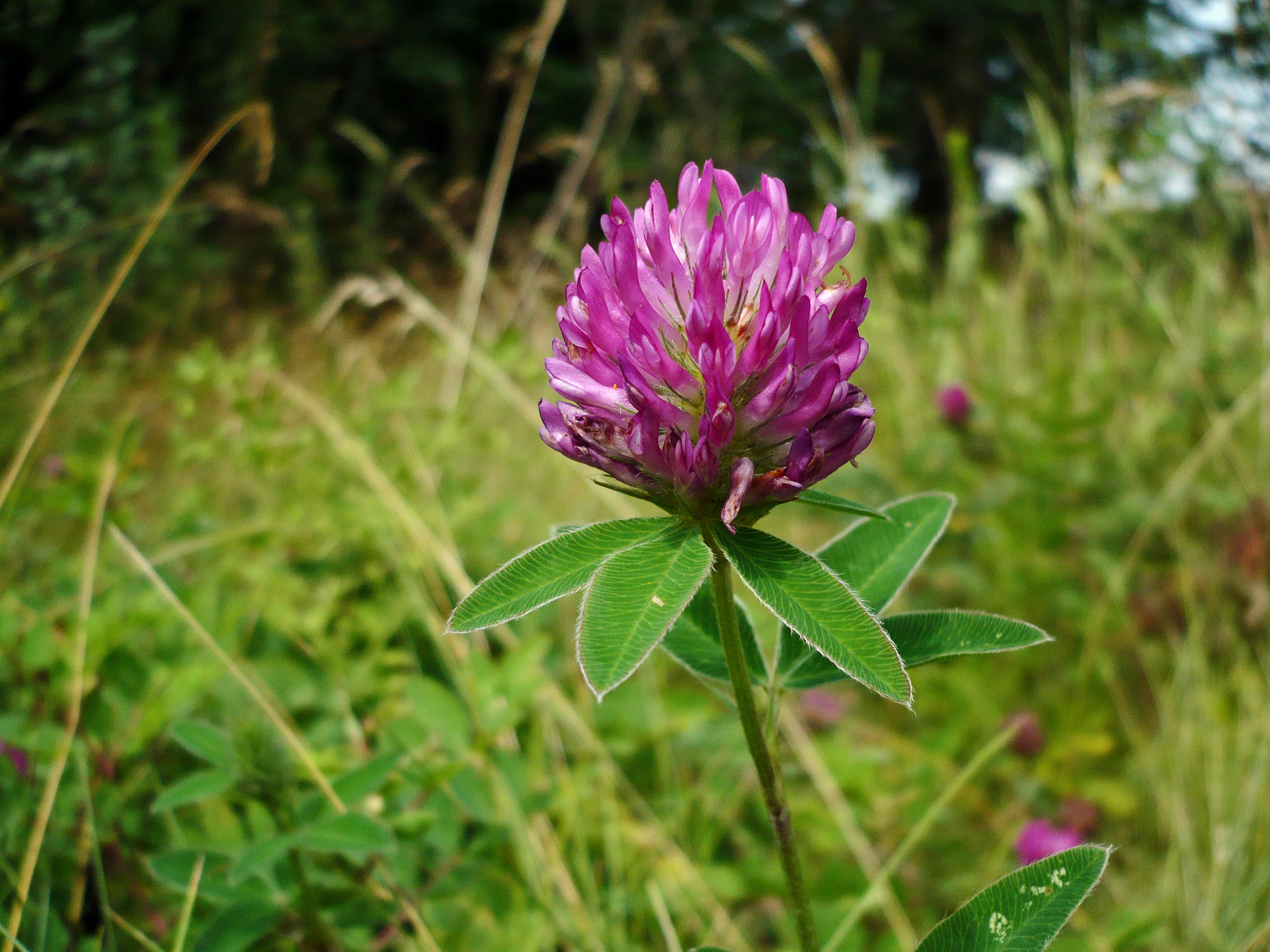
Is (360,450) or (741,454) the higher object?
(741,454)

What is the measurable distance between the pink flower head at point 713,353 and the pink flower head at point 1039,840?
1187 mm

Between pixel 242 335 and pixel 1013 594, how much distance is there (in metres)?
4.69

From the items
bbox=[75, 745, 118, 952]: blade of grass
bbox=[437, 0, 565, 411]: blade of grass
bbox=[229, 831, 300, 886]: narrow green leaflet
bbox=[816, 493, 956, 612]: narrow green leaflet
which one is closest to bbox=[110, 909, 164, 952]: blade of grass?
bbox=[75, 745, 118, 952]: blade of grass

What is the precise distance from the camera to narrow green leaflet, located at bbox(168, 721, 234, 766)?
1006 mm

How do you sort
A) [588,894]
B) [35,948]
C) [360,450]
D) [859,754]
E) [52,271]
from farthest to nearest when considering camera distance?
[52,271]
[360,450]
[859,754]
[588,894]
[35,948]

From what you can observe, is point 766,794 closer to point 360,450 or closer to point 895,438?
point 360,450

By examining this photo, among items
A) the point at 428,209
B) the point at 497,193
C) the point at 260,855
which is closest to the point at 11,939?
the point at 260,855

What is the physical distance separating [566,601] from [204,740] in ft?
3.69

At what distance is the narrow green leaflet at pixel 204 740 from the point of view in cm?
101

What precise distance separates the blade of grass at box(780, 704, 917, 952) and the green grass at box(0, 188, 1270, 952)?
2cm

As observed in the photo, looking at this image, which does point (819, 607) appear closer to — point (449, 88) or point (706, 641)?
point (706, 641)

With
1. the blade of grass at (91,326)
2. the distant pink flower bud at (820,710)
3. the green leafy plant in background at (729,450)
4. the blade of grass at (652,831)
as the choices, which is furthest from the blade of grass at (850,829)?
the blade of grass at (91,326)

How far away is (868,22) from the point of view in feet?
39.0

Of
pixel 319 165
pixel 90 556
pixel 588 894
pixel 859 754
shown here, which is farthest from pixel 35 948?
pixel 319 165
